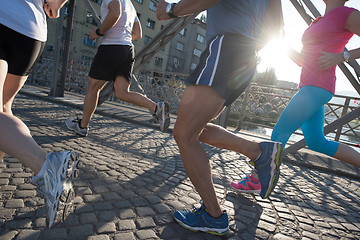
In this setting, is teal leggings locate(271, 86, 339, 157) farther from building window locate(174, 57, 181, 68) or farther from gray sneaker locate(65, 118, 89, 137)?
building window locate(174, 57, 181, 68)

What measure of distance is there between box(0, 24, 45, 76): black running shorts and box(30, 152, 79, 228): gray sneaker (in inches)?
24.4

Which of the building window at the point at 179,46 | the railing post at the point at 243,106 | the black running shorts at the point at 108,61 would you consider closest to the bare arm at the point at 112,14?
the black running shorts at the point at 108,61

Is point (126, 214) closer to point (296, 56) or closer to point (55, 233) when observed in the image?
point (55, 233)

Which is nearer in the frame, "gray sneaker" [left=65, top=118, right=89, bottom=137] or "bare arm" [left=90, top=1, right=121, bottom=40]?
"bare arm" [left=90, top=1, right=121, bottom=40]

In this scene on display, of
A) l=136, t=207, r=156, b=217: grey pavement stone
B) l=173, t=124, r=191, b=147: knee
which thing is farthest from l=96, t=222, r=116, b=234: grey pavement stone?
l=173, t=124, r=191, b=147: knee

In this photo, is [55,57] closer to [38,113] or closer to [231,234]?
[38,113]

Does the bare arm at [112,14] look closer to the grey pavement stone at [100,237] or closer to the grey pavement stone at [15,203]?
the grey pavement stone at [15,203]

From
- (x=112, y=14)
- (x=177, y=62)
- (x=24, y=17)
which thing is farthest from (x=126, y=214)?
(x=177, y=62)

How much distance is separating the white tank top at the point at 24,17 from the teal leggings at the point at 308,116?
2078 mm

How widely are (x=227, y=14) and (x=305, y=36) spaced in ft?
4.72

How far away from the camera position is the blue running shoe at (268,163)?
1661mm

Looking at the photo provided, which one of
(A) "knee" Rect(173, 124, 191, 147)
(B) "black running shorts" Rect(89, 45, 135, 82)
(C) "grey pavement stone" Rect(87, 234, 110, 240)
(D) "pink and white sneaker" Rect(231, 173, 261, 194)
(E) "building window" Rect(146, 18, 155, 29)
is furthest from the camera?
(E) "building window" Rect(146, 18, 155, 29)

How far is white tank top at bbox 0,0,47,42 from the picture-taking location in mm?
1298

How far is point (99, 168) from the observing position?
2.40m
